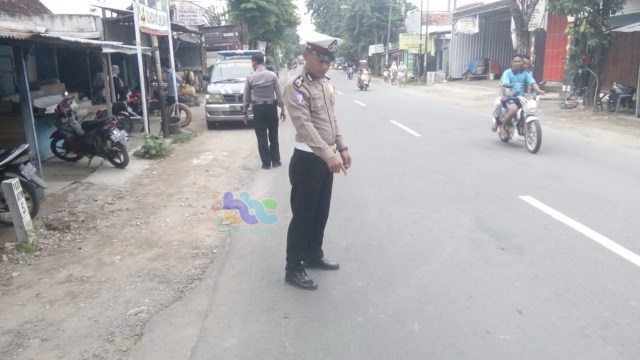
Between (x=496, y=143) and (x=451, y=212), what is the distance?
546 centimetres

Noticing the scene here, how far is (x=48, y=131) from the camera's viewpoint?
10.5 meters

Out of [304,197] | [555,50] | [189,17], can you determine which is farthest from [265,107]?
[555,50]

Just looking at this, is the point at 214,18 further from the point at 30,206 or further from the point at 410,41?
the point at 30,206

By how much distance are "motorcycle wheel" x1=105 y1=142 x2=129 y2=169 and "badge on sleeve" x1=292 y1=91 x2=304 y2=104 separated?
235 inches

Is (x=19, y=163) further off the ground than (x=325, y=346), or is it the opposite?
(x=19, y=163)

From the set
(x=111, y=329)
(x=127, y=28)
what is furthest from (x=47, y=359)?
(x=127, y=28)

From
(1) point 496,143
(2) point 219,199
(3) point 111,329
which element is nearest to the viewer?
(3) point 111,329

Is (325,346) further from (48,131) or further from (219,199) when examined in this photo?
(48,131)

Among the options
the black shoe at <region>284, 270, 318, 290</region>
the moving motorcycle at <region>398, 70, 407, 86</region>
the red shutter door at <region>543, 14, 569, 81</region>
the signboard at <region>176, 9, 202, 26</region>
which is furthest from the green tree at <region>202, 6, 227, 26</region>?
the black shoe at <region>284, 270, 318, 290</region>

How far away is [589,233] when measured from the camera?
5539mm

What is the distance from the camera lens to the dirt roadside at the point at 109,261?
386 cm

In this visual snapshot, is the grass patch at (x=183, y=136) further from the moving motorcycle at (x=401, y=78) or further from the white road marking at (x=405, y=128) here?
the moving motorcycle at (x=401, y=78)

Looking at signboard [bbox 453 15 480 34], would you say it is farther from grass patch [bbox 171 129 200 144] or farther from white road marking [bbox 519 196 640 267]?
white road marking [bbox 519 196 640 267]

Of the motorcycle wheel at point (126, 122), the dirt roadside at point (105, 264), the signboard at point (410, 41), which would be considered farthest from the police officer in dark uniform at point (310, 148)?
the signboard at point (410, 41)
